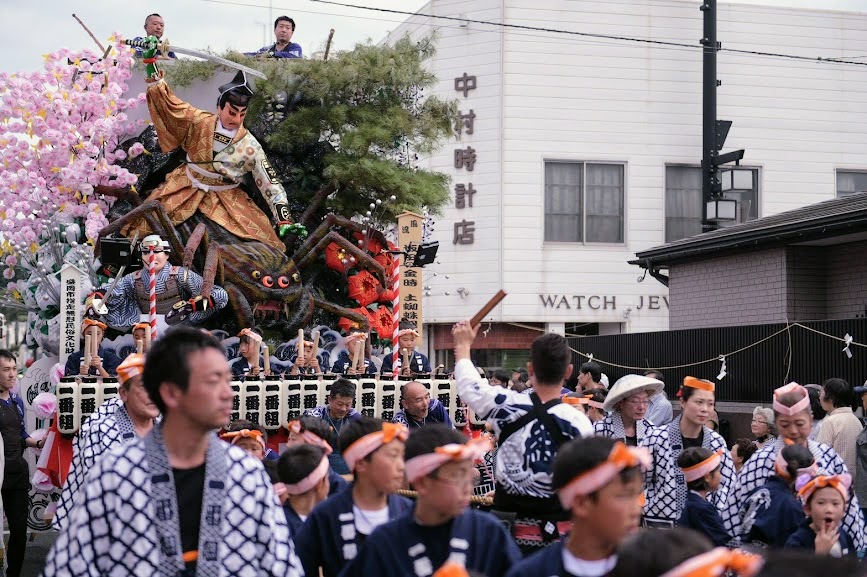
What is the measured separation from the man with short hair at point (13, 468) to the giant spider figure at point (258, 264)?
646 cm

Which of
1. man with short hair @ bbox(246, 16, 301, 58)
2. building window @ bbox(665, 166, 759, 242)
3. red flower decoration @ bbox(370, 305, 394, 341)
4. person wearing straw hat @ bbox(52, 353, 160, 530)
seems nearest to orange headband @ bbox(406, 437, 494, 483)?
person wearing straw hat @ bbox(52, 353, 160, 530)

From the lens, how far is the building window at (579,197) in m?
26.6

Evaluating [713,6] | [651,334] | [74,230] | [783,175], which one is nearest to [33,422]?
[74,230]

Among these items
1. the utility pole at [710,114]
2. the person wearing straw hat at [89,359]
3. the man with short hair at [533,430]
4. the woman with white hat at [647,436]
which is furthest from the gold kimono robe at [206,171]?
the man with short hair at [533,430]

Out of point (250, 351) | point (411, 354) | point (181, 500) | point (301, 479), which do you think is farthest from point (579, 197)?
point (181, 500)

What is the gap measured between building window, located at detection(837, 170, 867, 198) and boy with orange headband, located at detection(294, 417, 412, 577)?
24.6m

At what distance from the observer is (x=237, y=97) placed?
1753cm

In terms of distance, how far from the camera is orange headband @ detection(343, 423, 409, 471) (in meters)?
5.45

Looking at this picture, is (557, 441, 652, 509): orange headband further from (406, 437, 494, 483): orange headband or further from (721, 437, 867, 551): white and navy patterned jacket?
(721, 437, 867, 551): white and navy patterned jacket

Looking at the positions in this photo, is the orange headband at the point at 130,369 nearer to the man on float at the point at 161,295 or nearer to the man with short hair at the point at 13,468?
the man with short hair at the point at 13,468

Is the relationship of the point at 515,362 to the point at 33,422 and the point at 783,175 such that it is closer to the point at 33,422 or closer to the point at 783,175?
the point at 783,175

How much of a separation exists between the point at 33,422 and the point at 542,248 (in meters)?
13.6

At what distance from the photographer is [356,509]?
5461 mm

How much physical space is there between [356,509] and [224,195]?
1325cm
